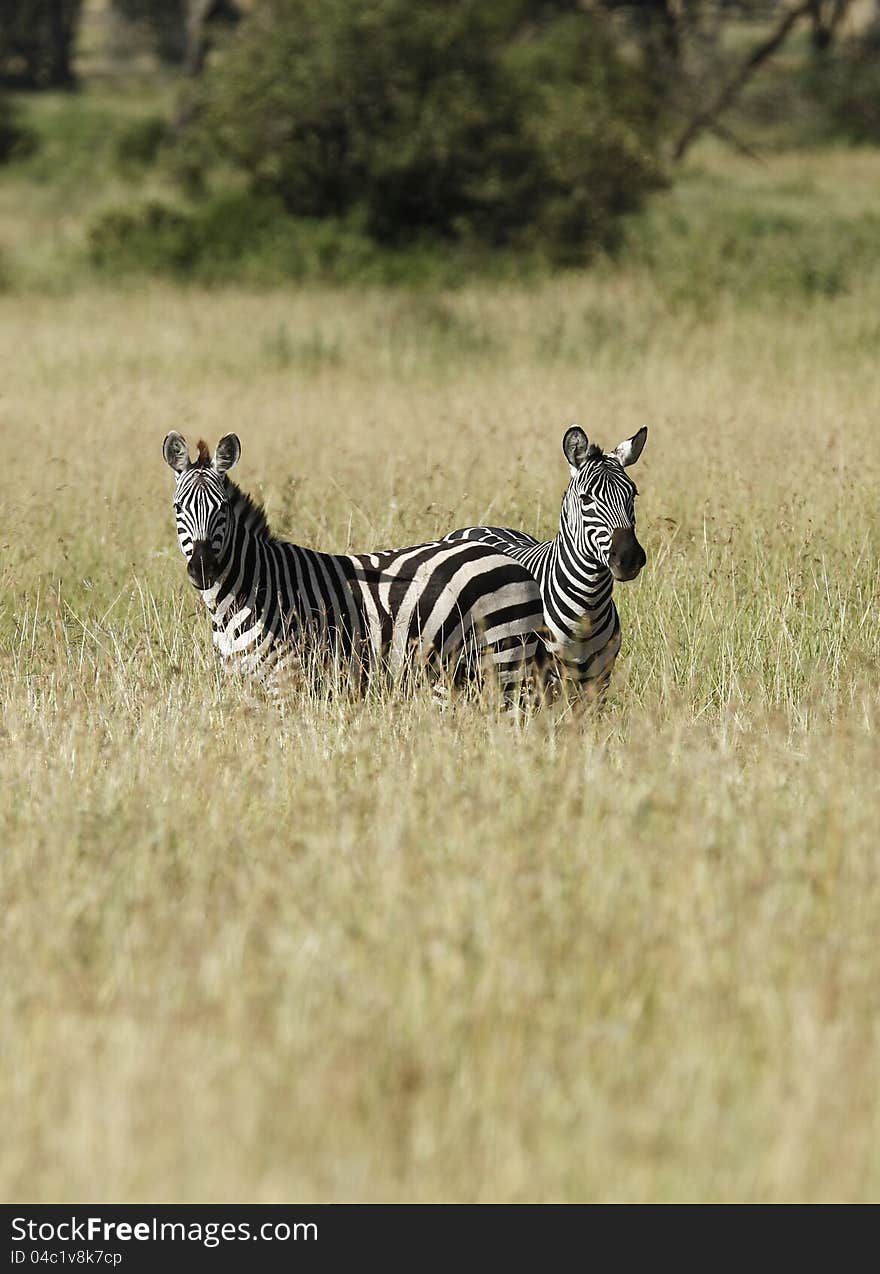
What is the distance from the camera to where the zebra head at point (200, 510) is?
6.25 metres

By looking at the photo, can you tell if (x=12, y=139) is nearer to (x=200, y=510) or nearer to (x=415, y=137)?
(x=415, y=137)

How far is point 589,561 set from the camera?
6250 millimetres

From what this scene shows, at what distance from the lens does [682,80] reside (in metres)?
34.5

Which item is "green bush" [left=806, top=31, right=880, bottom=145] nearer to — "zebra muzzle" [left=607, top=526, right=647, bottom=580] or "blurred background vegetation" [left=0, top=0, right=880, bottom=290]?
"blurred background vegetation" [left=0, top=0, right=880, bottom=290]

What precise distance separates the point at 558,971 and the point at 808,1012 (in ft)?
2.06

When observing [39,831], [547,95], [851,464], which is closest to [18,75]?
[547,95]

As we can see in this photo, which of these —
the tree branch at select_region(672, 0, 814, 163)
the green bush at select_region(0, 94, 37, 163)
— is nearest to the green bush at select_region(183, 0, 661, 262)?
the tree branch at select_region(672, 0, 814, 163)

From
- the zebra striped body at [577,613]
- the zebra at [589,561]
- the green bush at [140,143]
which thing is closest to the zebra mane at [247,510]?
the zebra striped body at [577,613]

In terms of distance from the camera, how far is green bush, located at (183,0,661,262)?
2406 centimetres

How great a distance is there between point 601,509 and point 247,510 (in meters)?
1.46

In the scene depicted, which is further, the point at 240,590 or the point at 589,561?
the point at 240,590

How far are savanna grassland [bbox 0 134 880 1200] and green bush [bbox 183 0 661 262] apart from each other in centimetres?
1447

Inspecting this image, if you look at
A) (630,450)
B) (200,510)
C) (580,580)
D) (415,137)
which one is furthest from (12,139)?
(580,580)

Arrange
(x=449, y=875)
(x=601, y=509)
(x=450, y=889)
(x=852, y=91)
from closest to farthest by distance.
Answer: (x=450, y=889), (x=449, y=875), (x=601, y=509), (x=852, y=91)
